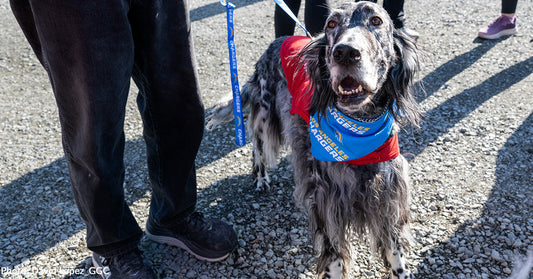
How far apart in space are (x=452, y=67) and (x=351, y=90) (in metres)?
3.64

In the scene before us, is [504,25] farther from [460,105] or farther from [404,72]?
[404,72]

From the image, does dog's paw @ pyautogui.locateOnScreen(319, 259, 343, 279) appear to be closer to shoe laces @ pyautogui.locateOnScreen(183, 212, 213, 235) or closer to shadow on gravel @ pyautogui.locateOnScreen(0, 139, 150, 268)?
shoe laces @ pyautogui.locateOnScreen(183, 212, 213, 235)

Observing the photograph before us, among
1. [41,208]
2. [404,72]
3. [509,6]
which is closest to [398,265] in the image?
[404,72]

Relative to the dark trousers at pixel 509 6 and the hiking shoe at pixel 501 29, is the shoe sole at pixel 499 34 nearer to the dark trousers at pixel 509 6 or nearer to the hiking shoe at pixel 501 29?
the hiking shoe at pixel 501 29

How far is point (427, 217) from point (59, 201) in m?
3.04

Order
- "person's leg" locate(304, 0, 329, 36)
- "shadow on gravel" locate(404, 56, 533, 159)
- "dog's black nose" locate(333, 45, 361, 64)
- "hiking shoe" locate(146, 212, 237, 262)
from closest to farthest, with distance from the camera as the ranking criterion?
"dog's black nose" locate(333, 45, 361, 64) < "hiking shoe" locate(146, 212, 237, 262) < "person's leg" locate(304, 0, 329, 36) < "shadow on gravel" locate(404, 56, 533, 159)

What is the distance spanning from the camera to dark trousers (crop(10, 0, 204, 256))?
1803 millimetres

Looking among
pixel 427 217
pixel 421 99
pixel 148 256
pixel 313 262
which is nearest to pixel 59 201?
pixel 148 256

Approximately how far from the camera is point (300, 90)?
273 cm

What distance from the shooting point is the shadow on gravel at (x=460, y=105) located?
13.2ft

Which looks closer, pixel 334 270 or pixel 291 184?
pixel 334 270

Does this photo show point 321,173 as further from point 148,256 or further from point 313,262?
point 148,256

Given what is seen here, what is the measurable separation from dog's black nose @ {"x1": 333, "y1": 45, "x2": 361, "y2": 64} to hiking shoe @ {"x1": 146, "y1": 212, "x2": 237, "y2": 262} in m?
1.52

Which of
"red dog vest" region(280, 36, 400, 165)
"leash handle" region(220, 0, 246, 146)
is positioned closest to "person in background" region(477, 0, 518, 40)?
"red dog vest" region(280, 36, 400, 165)
